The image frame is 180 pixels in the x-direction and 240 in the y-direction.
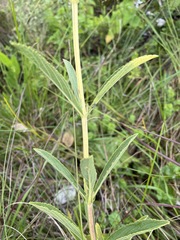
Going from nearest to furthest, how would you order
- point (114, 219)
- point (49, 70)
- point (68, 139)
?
point (49, 70)
point (114, 219)
point (68, 139)

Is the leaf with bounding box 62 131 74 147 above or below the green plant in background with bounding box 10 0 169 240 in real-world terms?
below

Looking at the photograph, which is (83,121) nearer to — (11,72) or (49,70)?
(49,70)

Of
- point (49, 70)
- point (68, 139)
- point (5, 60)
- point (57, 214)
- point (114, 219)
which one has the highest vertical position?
point (49, 70)

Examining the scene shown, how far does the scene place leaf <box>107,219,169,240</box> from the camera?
2.36ft

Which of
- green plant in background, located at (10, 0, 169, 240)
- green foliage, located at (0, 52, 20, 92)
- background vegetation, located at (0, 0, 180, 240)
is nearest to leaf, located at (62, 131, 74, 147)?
background vegetation, located at (0, 0, 180, 240)

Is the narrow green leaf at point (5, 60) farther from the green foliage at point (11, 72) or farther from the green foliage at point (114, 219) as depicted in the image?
the green foliage at point (114, 219)

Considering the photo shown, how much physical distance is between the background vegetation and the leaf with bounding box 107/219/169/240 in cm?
24

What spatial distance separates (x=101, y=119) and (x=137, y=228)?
696 mm

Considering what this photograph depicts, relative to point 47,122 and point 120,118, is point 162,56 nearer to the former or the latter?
point 120,118

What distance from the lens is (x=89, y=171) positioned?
74cm

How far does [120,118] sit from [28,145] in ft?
1.09

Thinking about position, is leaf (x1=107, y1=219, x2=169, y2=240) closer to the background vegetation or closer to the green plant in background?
the green plant in background

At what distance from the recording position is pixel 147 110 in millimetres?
1386

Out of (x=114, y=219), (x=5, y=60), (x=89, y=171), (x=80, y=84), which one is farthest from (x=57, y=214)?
(x=5, y=60)
